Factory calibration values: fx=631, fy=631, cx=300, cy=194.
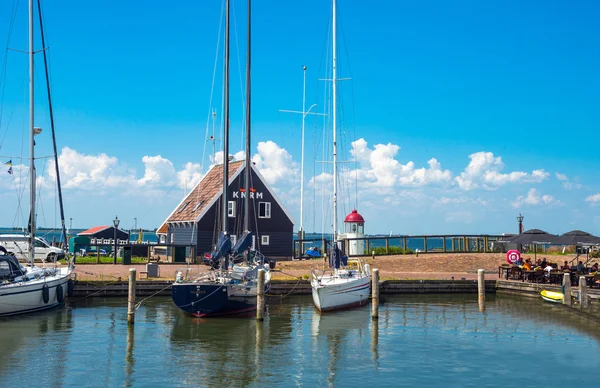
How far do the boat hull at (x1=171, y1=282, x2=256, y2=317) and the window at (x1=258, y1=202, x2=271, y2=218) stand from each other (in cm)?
2184

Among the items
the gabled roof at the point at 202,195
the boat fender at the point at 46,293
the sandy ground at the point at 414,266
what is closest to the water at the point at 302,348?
the boat fender at the point at 46,293

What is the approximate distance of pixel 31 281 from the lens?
92.5ft

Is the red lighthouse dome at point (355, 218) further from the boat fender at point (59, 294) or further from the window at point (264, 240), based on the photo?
the boat fender at point (59, 294)

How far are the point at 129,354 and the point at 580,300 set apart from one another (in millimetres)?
20832

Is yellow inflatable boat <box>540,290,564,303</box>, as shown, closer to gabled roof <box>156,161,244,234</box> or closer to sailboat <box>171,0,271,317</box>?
sailboat <box>171,0,271,317</box>

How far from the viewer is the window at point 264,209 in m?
49.9

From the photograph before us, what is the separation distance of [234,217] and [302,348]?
88.3 feet

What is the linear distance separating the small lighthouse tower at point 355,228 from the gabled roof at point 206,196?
4.72 m

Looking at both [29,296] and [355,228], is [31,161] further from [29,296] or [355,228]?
[355,228]

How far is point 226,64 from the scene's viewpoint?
3488 centimetres

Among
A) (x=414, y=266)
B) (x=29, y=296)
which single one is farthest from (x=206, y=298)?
(x=414, y=266)

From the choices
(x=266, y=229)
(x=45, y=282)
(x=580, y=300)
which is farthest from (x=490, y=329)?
(x=266, y=229)

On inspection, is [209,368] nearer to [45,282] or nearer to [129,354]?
[129,354]

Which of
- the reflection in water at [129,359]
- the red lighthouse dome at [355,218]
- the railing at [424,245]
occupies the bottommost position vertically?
the reflection in water at [129,359]
